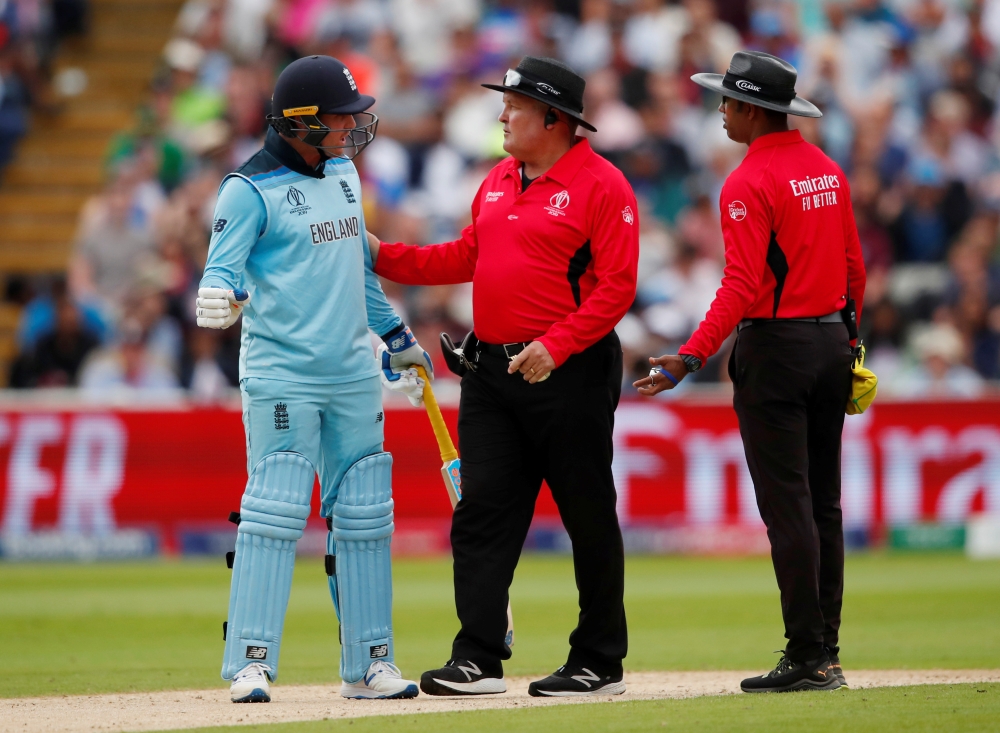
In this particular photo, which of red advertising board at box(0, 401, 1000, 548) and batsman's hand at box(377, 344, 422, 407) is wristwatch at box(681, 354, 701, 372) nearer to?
batsman's hand at box(377, 344, 422, 407)

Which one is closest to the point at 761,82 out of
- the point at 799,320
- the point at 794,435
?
the point at 799,320

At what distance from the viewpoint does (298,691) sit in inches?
283

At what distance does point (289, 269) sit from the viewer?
661cm

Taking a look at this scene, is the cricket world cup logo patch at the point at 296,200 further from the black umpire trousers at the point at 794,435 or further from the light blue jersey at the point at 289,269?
the black umpire trousers at the point at 794,435

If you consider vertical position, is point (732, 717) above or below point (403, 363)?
below

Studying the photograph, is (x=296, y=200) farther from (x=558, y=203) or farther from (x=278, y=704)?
(x=278, y=704)

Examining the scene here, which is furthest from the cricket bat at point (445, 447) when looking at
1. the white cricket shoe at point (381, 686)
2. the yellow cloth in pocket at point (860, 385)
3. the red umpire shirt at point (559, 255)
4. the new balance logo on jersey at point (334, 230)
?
the yellow cloth in pocket at point (860, 385)

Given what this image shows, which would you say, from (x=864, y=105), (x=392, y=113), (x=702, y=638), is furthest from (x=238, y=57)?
(x=702, y=638)

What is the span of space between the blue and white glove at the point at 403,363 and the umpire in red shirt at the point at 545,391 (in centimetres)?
48

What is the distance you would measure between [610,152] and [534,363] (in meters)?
11.3

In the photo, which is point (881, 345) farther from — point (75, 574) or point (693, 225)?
point (75, 574)

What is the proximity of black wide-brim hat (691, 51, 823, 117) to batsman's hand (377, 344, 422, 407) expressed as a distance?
1.91 m

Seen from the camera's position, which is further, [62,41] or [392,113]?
[62,41]

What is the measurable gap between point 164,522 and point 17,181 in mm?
7540
